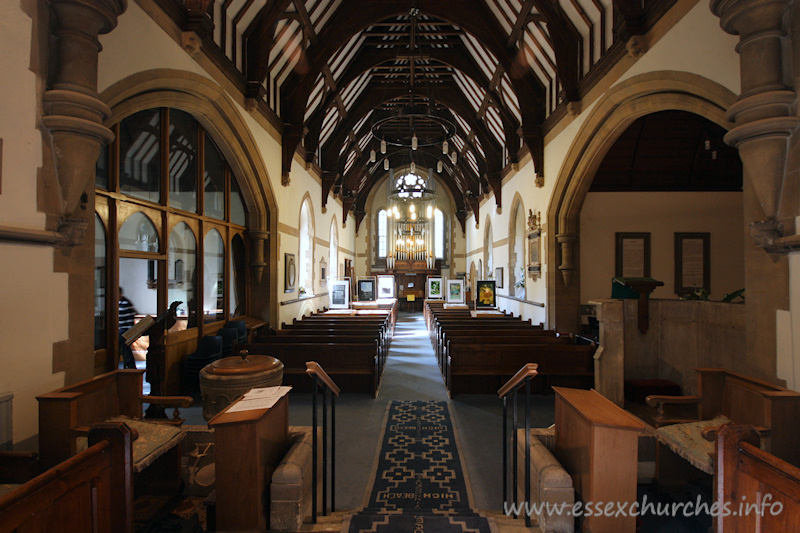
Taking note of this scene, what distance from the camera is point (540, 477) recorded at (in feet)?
7.00

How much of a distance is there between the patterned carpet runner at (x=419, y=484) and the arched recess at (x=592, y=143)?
12.0 feet

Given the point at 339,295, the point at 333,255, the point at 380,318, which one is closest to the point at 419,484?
the point at 380,318

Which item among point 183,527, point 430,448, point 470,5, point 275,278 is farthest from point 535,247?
point 183,527

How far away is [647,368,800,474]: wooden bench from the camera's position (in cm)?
243

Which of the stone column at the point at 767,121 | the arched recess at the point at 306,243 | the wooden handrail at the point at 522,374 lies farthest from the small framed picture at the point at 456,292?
the wooden handrail at the point at 522,374

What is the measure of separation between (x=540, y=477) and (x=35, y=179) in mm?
3522

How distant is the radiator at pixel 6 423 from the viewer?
2.42 meters

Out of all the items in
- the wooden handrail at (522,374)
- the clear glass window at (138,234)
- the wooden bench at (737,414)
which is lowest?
the wooden bench at (737,414)

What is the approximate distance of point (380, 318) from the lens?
8.52 metres

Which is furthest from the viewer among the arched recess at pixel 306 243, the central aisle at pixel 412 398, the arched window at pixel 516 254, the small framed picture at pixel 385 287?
the small framed picture at pixel 385 287

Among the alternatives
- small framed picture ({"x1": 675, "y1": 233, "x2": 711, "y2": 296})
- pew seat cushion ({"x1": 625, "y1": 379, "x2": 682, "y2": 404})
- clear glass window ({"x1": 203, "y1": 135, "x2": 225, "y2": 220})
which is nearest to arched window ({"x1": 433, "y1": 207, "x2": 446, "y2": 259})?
small framed picture ({"x1": 675, "y1": 233, "x2": 711, "y2": 296})

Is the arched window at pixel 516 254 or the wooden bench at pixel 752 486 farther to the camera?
the arched window at pixel 516 254

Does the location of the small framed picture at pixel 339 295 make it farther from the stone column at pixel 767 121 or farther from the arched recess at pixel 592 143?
the stone column at pixel 767 121
